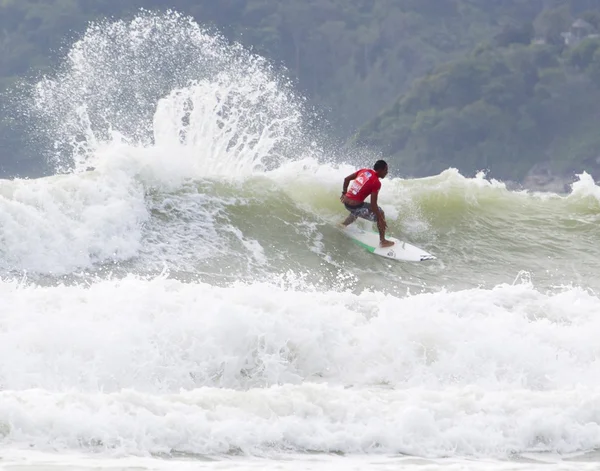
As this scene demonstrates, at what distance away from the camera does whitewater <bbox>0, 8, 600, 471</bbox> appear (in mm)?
7082

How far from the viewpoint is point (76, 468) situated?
638cm

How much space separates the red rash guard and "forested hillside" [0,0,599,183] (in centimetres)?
6845

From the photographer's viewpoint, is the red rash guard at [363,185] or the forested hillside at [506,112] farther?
the forested hillside at [506,112]

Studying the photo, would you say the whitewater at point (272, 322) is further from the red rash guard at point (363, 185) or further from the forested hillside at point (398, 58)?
the forested hillside at point (398, 58)

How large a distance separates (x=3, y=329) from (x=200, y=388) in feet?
6.43

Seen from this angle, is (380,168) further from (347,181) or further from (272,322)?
(272,322)

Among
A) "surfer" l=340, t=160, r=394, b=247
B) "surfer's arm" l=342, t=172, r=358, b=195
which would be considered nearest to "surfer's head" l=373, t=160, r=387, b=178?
"surfer" l=340, t=160, r=394, b=247

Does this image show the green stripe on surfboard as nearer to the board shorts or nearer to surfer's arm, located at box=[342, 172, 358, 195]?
the board shorts

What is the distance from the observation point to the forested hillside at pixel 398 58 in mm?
89250

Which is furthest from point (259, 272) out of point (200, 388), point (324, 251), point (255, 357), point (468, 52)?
point (468, 52)

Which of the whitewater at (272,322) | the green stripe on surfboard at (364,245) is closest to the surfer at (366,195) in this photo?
the green stripe on surfboard at (364,245)

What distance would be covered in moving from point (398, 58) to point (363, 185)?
96189 millimetres

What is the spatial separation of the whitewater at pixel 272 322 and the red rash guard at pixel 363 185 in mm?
706

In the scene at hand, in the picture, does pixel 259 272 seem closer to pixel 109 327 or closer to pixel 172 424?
pixel 109 327
